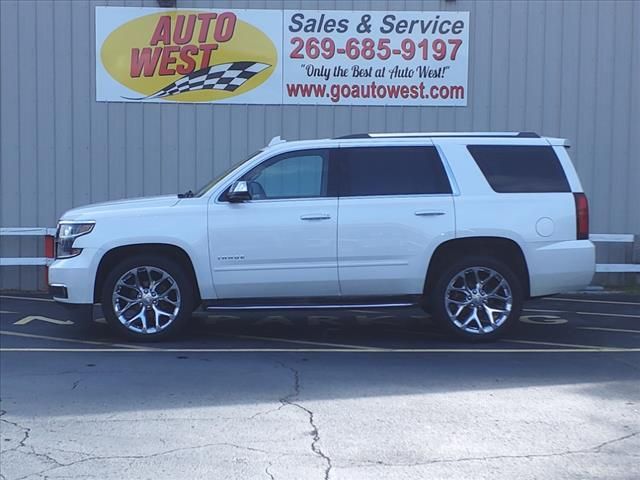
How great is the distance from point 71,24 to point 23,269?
3.87 meters

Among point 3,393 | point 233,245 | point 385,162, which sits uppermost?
point 385,162

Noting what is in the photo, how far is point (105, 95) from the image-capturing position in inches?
524

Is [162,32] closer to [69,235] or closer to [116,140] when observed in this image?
[116,140]

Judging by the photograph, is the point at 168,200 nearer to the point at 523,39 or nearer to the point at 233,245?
the point at 233,245

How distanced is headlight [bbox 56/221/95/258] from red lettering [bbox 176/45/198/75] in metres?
5.24

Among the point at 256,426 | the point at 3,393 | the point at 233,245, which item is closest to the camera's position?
the point at 256,426

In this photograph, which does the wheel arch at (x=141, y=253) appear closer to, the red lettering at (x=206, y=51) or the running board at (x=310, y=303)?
the running board at (x=310, y=303)

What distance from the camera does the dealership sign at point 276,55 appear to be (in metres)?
13.3

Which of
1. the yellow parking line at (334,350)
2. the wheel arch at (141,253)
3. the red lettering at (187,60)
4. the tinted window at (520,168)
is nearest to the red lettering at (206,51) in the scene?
the red lettering at (187,60)

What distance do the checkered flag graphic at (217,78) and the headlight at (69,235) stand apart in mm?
5117

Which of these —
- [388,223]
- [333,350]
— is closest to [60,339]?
[333,350]

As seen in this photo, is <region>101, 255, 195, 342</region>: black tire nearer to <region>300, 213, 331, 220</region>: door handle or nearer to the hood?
the hood

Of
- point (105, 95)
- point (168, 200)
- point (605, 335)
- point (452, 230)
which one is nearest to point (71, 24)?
point (105, 95)

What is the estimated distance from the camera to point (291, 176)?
8.78 m
